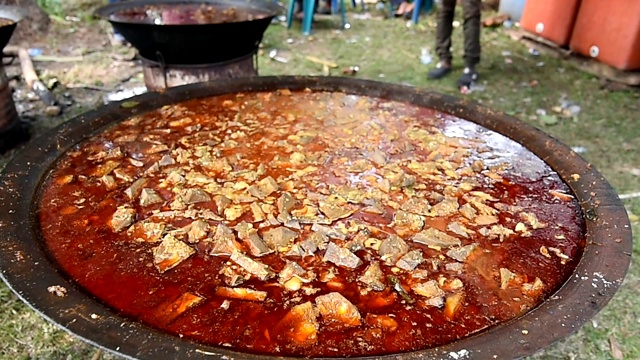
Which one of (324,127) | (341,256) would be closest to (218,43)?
(324,127)

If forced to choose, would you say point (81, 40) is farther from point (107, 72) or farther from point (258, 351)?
point (258, 351)

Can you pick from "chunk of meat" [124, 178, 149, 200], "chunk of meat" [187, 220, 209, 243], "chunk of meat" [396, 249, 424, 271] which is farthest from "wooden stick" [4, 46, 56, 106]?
"chunk of meat" [396, 249, 424, 271]

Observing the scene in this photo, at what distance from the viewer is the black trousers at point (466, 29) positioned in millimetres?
5102

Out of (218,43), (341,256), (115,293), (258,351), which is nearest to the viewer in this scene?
(258,351)

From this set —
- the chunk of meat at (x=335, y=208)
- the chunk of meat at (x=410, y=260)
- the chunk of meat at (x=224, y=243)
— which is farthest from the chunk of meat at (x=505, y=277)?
the chunk of meat at (x=224, y=243)

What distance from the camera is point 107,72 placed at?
5.60 metres

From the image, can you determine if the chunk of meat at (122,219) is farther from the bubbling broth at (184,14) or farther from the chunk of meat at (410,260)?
the bubbling broth at (184,14)

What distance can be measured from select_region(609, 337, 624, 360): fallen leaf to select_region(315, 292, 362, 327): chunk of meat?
6.22ft

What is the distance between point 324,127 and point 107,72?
4.15 metres

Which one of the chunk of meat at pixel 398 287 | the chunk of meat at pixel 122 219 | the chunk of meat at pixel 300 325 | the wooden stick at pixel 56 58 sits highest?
the chunk of meat at pixel 122 219

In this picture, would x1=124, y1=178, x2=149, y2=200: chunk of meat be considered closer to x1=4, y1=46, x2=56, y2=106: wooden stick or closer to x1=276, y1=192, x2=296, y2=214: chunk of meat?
x1=276, y1=192, x2=296, y2=214: chunk of meat

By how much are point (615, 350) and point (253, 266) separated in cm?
210

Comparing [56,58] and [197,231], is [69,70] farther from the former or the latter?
[197,231]

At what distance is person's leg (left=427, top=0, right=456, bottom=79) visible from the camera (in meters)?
5.39
